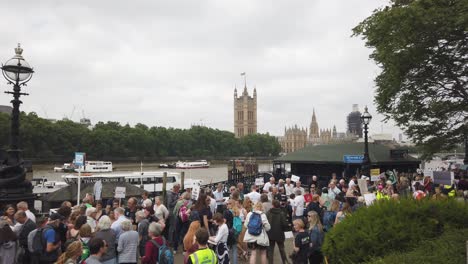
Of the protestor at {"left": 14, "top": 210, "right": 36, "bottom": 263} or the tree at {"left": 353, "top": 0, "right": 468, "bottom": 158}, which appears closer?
the protestor at {"left": 14, "top": 210, "right": 36, "bottom": 263}

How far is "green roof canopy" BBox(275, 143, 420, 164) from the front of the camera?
26.5m

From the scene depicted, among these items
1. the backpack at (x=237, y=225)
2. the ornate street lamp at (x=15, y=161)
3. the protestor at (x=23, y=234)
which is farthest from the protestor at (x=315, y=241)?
the ornate street lamp at (x=15, y=161)

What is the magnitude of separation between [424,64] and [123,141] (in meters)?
104

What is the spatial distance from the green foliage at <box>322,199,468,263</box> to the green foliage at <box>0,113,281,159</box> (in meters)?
87.2

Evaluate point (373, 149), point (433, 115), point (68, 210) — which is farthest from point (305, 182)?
point (68, 210)

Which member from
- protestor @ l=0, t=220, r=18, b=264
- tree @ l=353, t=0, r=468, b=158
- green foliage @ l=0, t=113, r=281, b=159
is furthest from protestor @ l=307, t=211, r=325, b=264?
green foliage @ l=0, t=113, r=281, b=159

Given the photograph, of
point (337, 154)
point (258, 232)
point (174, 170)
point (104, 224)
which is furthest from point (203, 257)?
point (174, 170)

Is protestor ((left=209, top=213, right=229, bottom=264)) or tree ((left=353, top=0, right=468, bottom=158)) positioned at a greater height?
tree ((left=353, top=0, right=468, bottom=158))

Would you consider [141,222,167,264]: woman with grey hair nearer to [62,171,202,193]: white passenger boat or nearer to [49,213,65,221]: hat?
[49,213,65,221]: hat

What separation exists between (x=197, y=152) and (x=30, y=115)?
61.7 m

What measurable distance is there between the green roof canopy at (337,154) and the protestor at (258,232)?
19073 millimetres

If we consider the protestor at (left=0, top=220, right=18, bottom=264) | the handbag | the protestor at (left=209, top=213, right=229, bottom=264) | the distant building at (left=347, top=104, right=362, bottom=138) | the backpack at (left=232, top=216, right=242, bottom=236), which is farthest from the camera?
the distant building at (left=347, top=104, right=362, bottom=138)

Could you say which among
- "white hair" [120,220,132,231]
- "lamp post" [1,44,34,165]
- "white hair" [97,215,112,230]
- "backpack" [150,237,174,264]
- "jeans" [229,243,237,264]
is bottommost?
"jeans" [229,243,237,264]

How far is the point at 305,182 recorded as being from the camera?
1163 inches
